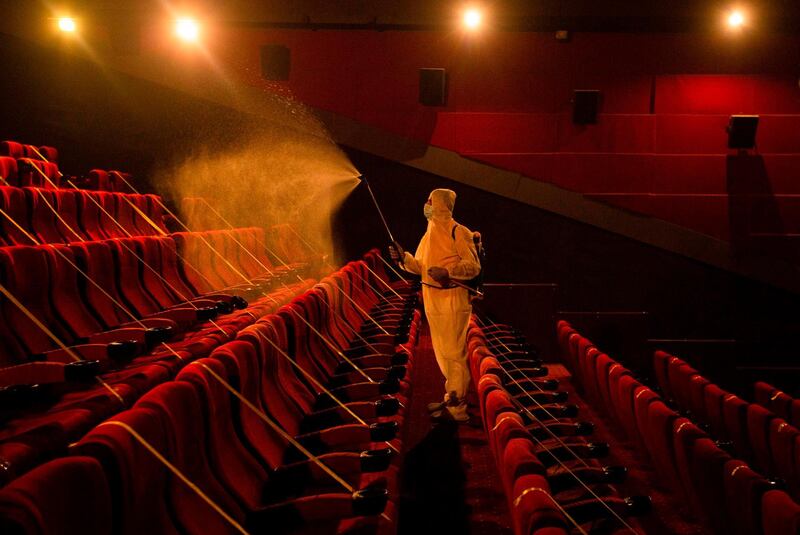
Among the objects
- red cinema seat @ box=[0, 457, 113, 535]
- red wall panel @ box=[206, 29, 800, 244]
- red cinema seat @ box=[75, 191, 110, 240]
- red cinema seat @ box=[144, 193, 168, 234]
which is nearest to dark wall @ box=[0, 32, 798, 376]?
red wall panel @ box=[206, 29, 800, 244]

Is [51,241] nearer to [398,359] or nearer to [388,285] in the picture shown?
[398,359]

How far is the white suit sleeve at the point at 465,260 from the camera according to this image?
989 mm

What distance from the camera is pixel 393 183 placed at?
6.06ft

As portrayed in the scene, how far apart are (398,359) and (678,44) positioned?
149 centimetres

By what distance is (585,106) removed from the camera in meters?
1.80

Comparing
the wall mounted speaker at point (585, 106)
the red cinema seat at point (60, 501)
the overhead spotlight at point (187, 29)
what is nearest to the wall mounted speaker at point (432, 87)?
the wall mounted speaker at point (585, 106)

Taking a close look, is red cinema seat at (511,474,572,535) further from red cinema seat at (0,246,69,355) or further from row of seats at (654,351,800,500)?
red cinema seat at (0,246,69,355)

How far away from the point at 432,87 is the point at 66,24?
1.02 meters

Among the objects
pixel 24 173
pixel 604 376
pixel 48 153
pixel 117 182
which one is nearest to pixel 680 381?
pixel 604 376

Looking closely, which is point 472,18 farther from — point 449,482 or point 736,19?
point 449,482

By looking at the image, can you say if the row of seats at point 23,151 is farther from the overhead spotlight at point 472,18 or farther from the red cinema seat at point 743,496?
the red cinema seat at point 743,496

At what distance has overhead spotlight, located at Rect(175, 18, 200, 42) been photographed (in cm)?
187

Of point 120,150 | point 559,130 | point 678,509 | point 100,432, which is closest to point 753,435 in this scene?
point 678,509

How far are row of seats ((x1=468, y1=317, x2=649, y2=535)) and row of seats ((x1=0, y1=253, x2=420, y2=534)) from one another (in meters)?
0.09
